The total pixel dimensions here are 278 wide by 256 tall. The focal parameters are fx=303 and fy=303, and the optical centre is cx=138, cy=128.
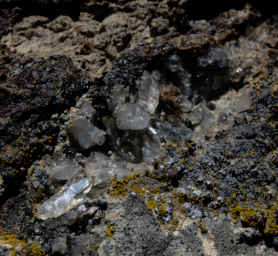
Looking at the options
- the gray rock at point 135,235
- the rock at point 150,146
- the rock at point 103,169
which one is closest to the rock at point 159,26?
the rock at point 150,146

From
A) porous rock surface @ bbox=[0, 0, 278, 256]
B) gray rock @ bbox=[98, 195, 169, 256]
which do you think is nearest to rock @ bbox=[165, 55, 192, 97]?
porous rock surface @ bbox=[0, 0, 278, 256]

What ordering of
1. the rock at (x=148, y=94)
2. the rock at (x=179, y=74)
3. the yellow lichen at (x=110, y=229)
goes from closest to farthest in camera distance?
the yellow lichen at (x=110, y=229)
the rock at (x=148, y=94)
the rock at (x=179, y=74)

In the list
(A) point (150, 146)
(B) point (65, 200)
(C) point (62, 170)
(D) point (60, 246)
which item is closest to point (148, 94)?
Result: (A) point (150, 146)

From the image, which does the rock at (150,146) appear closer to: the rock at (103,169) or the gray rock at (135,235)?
the rock at (103,169)

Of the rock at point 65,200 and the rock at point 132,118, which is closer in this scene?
the rock at point 65,200

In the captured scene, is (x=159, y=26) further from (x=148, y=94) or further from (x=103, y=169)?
(x=103, y=169)

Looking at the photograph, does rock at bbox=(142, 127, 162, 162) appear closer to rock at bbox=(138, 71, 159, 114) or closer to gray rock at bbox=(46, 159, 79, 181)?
rock at bbox=(138, 71, 159, 114)

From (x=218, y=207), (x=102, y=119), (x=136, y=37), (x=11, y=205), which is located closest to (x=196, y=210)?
(x=218, y=207)

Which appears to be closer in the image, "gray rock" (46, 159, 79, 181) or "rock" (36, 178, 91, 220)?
"rock" (36, 178, 91, 220)
